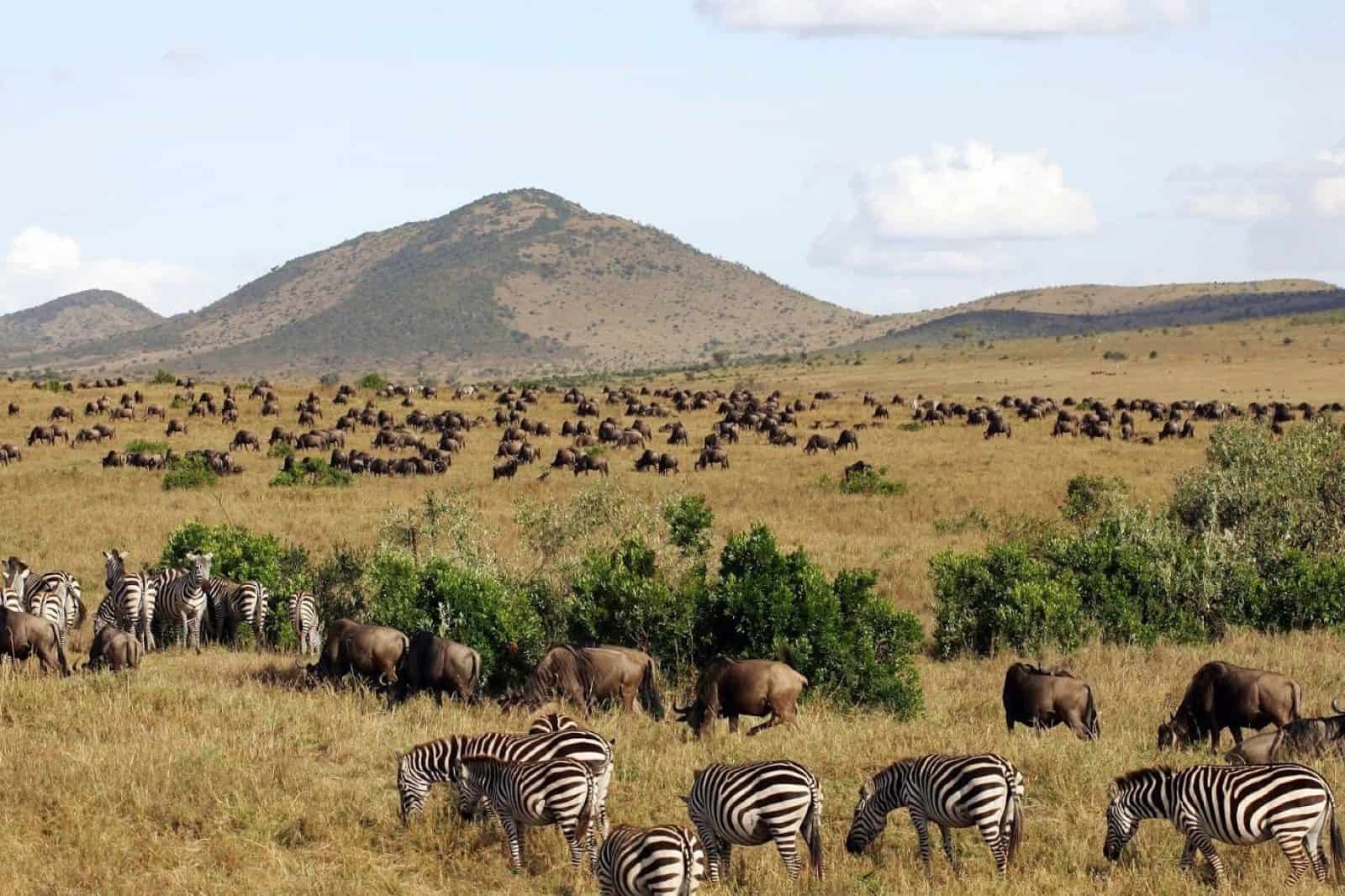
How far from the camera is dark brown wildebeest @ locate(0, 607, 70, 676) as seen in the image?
Answer: 18.6 metres

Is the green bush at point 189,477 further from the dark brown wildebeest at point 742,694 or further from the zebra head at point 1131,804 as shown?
the zebra head at point 1131,804

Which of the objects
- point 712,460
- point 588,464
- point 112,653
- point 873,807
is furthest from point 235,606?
point 712,460

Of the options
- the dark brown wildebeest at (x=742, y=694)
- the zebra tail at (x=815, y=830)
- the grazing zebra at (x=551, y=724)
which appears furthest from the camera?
the dark brown wildebeest at (x=742, y=694)

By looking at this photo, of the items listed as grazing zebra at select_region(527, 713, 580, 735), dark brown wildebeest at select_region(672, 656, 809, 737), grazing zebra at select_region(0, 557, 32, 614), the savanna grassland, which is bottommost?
the savanna grassland

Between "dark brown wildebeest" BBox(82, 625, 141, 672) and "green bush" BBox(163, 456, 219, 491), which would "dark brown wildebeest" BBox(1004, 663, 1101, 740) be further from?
"green bush" BBox(163, 456, 219, 491)

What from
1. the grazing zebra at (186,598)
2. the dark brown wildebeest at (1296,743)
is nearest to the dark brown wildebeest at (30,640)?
the grazing zebra at (186,598)

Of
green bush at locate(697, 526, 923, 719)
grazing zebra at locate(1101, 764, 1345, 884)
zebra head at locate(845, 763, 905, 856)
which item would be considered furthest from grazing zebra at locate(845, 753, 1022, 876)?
green bush at locate(697, 526, 923, 719)

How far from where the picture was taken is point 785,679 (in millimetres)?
15656

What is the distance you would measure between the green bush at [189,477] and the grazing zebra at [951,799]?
3637 cm

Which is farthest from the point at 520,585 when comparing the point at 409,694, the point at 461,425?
the point at 461,425

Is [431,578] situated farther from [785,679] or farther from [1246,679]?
[1246,679]

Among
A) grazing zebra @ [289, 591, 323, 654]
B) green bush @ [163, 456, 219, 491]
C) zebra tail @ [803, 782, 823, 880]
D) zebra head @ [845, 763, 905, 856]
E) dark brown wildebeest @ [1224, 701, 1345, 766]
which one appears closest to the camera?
zebra tail @ [803, 782, 823, 880]

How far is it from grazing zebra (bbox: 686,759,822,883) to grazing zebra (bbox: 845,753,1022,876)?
91 cm

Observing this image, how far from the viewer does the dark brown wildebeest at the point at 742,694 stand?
15453mm
